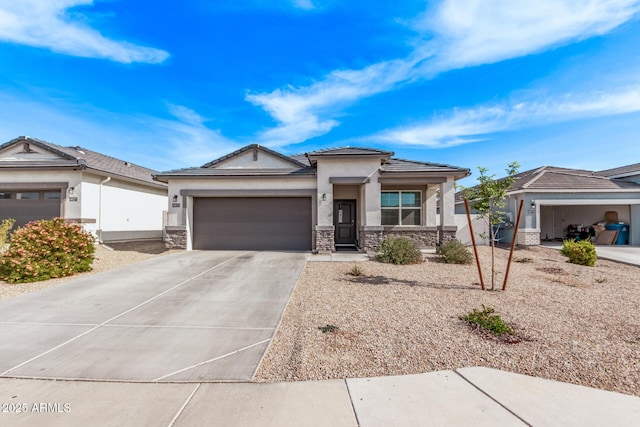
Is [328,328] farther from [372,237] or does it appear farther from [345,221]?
[345,221]

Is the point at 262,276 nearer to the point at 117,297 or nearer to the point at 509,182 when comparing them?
the point at 117,297

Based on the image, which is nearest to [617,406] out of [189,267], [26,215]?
[189,267]

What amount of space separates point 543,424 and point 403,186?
11.6m

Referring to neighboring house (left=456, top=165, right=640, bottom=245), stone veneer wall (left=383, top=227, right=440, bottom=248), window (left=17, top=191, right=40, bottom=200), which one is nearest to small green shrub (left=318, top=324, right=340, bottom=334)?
stone veneer wall (left=383, top=227, right=440, bottom=248)

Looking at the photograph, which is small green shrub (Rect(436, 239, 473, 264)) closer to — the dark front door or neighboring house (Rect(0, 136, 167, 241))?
the dark front door

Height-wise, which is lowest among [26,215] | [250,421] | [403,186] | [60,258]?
[250,421]

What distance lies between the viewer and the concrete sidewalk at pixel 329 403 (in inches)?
97.2

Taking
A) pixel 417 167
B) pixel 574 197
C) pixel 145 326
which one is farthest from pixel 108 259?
pixel 574 197

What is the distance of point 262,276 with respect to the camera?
26.3 ft

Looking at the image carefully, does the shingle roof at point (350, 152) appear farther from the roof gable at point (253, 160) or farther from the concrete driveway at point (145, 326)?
the concrete driveway at point (145, 326)

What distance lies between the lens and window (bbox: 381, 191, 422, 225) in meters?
13.4

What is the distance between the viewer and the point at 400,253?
9977 mm

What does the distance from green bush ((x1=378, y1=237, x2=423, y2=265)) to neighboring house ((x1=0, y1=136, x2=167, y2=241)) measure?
12956 mm

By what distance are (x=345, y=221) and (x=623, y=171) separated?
18.7 meters
